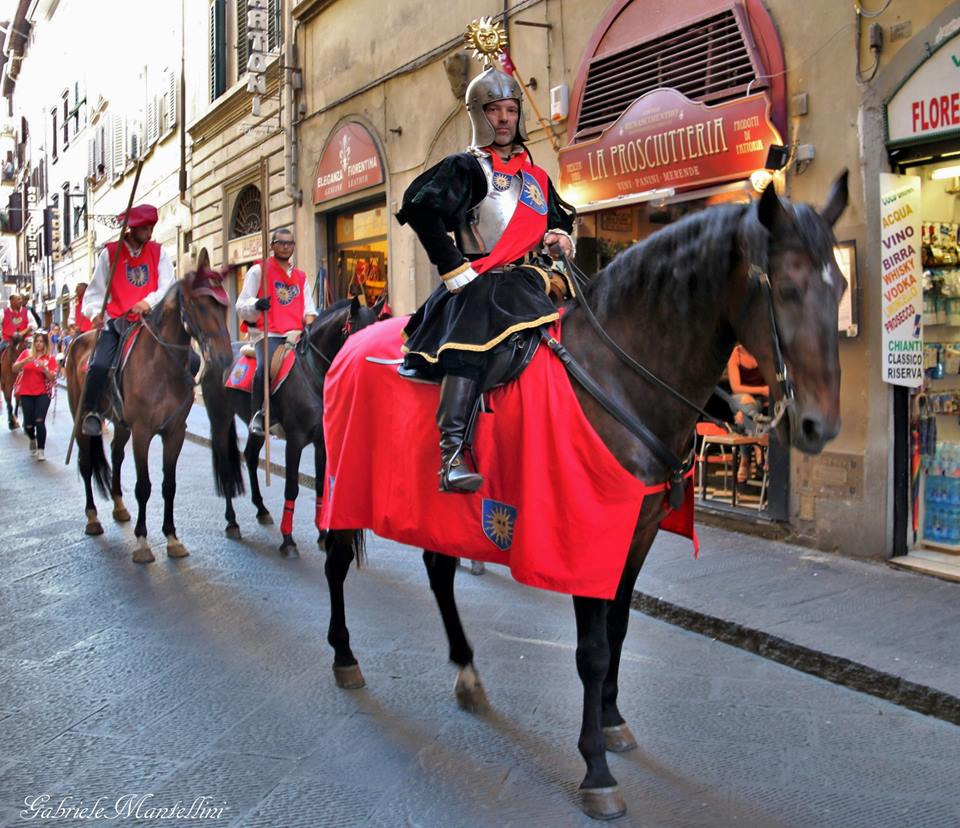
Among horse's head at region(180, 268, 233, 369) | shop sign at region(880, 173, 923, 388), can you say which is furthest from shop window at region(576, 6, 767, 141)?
horse's head at region(180, 268, 233, 369)

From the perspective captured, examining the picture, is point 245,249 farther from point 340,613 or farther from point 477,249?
point 477,249

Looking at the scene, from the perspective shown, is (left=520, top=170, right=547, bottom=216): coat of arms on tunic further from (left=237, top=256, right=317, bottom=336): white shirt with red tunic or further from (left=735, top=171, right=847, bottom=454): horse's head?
(left=237, top=256, right=317, bottom=336): white shirt with red tunic

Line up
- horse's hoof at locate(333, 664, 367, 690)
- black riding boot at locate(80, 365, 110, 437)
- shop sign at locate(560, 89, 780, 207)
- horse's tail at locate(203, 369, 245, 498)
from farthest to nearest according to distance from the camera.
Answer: horse's tail at locate(203, 369, 245, 498) < black riding boot at locate(80, 365, 110, 437) < shop sign at locate(560, 89, 780, 207) < horse's hoof at locate(333, 664, 367, 690)

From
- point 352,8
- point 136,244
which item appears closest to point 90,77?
point 352,8

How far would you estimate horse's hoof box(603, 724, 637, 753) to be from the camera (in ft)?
12.0

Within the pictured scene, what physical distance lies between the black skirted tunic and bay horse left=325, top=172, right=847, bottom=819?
209mm

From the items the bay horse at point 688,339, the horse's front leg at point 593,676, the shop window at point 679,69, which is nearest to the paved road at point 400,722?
the horse's front leg at point 593,676

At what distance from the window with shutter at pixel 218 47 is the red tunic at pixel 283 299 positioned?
43.4ft

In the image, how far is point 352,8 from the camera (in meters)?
13.8

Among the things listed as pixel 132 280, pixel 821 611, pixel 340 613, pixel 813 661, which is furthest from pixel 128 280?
pixel 813 661

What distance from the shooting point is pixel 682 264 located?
3.18 meters

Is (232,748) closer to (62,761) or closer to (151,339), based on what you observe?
(62,761)

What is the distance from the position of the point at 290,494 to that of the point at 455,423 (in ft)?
13.6

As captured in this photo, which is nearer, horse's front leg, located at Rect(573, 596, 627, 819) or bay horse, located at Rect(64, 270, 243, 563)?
horse's front leg, located at Rect(573, 596, 627, 819)
